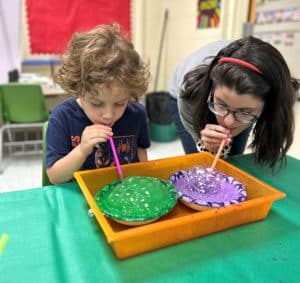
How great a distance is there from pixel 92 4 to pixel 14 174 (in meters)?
1.85

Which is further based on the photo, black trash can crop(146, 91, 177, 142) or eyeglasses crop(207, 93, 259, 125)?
black trash can crop(146, 91, 177, 142)

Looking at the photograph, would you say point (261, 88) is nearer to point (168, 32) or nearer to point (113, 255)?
point (113, 255)

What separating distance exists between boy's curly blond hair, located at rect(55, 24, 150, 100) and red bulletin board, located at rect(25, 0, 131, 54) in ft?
6.84

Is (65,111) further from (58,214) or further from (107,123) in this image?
(58,214)

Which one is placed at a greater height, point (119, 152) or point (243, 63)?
point (243, 63)

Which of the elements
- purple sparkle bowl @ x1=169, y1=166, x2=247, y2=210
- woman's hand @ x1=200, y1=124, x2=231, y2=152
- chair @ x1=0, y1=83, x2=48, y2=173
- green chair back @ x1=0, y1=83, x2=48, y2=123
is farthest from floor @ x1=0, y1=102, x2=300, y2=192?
purple sparkle bowl @ x1=169, y1=166, x2=247, y2=210

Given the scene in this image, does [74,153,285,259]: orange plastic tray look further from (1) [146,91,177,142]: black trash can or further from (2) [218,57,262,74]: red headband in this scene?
(1) [146,91,177,142]: black trash can

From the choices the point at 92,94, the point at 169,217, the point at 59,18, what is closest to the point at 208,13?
the point at 59,18

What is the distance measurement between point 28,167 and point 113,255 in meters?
2.22

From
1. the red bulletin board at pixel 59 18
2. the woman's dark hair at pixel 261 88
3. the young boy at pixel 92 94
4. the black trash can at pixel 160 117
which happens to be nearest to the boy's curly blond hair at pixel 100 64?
the young boy at pixel 92 94

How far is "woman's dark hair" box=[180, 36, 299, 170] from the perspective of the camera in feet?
2.68

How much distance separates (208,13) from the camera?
9.86 feet

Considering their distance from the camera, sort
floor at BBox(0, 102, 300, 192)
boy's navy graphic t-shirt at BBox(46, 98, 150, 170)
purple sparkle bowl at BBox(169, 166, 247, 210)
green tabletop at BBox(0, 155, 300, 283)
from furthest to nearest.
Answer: floor at BBox(0, 102, 300, 192), boy's navy graphic t-shirt at BBox(46, 98, 150, 170), purple sparkle bowl at BBox(169, 166, 247, 210), green tabletop at BBox(0, 155, 300, 283)

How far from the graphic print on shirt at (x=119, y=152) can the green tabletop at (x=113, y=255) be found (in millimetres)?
272
